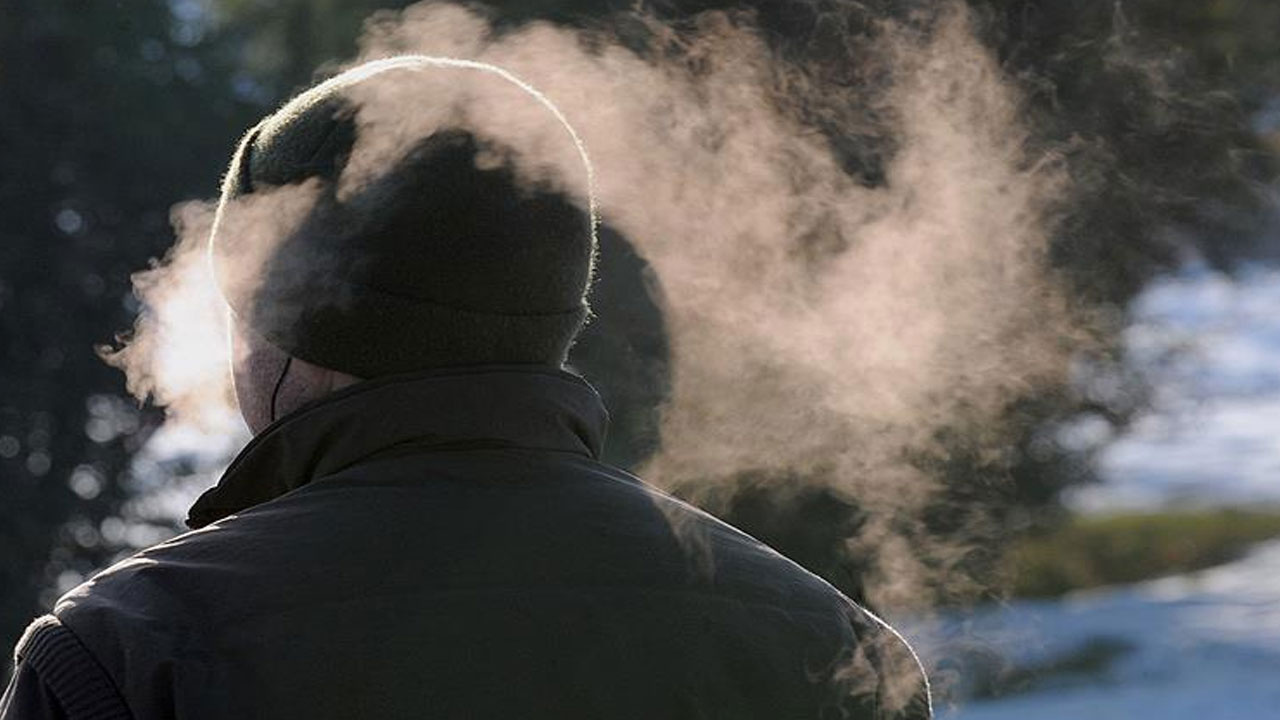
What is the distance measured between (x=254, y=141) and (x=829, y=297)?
4.33 feet

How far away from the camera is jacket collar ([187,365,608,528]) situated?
67.9 inches

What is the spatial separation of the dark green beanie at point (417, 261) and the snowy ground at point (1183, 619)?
651 centimetres

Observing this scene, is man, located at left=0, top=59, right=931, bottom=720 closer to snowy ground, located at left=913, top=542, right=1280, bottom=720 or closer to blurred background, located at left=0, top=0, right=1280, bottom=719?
blurred background, located at left=0, top=0, right=1280, bottom=719

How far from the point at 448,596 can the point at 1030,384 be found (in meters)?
3.19

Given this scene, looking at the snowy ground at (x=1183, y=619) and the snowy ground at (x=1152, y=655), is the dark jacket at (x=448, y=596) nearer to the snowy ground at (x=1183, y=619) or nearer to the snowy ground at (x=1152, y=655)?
the snowy ground at (x=1183, y=619)

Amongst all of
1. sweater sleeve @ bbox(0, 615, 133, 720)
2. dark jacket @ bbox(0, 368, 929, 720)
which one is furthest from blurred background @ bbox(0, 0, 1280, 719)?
sweater sleeve @ bbox(0, 615, 133, 720)

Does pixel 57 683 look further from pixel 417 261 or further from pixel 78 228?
pixel 78 228

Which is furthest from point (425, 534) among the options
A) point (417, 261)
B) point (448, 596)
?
point (417, 261)

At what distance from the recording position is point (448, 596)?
1.66 m

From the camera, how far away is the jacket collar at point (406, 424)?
1726mm

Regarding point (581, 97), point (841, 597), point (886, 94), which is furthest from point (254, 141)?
point (886, 94)

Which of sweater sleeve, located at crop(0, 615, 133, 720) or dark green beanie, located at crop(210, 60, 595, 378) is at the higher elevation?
dark green beanie, located at crop(210, 60, 595, 378)

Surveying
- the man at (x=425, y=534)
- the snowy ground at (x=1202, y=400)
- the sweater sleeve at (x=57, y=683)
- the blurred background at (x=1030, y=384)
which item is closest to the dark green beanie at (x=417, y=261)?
the man at (x=425, y=534)

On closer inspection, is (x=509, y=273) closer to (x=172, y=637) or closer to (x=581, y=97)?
(x=172, y=637)
